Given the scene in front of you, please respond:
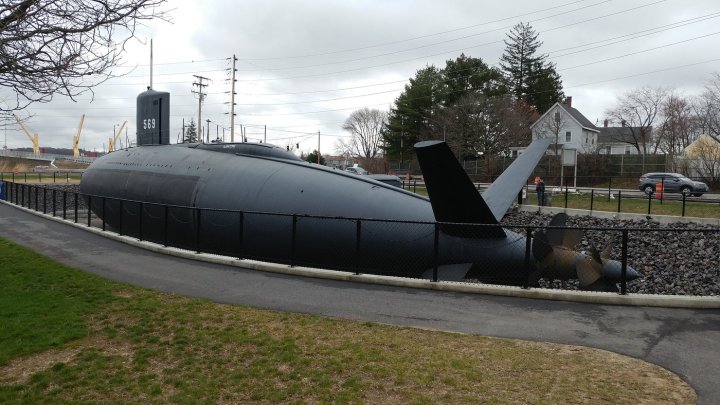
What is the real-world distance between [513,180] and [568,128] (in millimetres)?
63987

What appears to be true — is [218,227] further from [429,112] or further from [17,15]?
[429,112]

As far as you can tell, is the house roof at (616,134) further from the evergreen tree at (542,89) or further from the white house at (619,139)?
the evergreen tree at (542,89)

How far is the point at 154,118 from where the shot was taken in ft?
65.5

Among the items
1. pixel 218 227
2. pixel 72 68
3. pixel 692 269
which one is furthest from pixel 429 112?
pixel 72 68

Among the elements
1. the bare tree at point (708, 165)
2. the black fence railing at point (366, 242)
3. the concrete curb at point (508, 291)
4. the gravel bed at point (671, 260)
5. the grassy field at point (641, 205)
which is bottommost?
the gravel bed at point (671, 260)

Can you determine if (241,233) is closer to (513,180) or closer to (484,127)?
(513,180)

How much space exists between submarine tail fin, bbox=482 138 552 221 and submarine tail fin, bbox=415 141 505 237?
766 mm

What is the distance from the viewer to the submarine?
34.0 feet

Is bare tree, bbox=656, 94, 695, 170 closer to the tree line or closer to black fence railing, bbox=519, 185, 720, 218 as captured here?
the tree line

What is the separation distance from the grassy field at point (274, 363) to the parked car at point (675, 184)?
3222 cm

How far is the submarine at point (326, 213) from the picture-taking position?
34.0ft

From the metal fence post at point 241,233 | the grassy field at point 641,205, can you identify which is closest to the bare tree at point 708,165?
the grassy field at point 641,205

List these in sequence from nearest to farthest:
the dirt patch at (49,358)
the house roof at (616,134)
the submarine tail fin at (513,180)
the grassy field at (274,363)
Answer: the grassy field at (274,363) < the dirt patch at (49,358) < the submarine tail fin at (513,180) < the house roof at (616,134)

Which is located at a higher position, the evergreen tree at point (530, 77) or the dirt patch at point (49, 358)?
the evergreen tree at point (530, 77)
